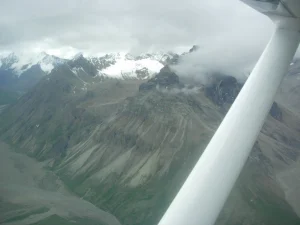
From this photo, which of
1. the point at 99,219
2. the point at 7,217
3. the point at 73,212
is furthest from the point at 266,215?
the point at 7,217

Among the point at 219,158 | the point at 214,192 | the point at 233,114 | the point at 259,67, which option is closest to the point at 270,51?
the point at 259,67

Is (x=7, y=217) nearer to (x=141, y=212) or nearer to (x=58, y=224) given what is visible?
(x=58, y=224)

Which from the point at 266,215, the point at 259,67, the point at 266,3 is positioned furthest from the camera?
the point at 266,215

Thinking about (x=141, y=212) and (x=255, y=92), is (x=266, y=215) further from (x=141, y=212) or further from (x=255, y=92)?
(x=255, y=92)

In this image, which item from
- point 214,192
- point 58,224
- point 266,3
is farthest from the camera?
point 58,224

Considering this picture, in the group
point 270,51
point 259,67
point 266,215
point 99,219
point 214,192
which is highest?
point 266,215

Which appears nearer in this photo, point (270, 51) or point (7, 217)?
point (270, 51)

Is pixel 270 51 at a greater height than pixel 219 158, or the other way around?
pixel 270 51

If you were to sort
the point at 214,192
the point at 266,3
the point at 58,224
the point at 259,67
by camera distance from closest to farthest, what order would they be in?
the point at 214,192 < the point at 266,3 < the point at 259,67 < the point at 58,224

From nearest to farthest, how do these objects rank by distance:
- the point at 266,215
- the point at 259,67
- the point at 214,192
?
the point at 214,192 → the point at 259,67 → the point at 266,215
